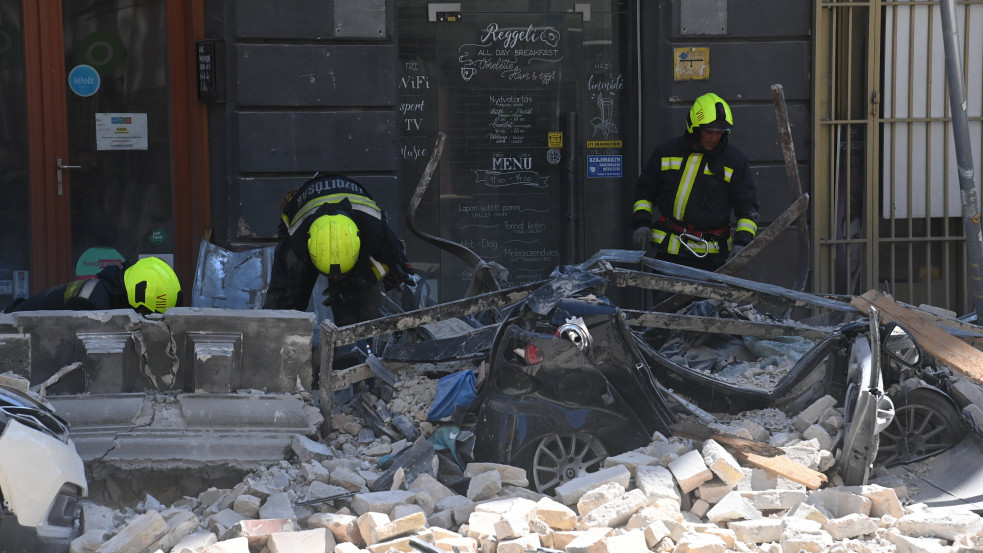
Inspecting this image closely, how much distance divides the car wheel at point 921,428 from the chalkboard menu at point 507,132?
414 centimetres

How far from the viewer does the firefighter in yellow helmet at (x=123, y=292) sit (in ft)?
16.7

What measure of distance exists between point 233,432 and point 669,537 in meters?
1.90

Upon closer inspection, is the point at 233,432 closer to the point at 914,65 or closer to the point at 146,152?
the point at 146,152

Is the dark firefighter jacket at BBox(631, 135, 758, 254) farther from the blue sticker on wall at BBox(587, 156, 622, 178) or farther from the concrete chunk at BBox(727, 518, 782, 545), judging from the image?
the concrete chunk at BBox(727, 518, 782, 545)

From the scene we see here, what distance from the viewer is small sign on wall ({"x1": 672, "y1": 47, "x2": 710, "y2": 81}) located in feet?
26.0

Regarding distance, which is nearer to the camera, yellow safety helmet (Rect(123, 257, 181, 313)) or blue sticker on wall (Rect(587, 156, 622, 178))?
yellow safety helmet (Rect(123, 257, 181, 313))

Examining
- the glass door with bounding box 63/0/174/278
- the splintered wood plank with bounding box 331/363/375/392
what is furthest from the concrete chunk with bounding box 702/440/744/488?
the glass door with bounding box 63/0/174/278

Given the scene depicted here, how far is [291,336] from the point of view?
15.7 ft

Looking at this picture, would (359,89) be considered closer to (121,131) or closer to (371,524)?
(121,131)

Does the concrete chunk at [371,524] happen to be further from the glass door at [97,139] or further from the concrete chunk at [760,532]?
the glass door at [97,139]

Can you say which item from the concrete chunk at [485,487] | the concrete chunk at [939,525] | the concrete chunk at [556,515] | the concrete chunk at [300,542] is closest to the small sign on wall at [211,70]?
the concrete chunk at [485,487]

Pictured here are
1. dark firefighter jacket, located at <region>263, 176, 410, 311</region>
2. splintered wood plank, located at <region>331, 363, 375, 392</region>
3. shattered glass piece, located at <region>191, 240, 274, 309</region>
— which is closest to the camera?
splintered wood plank, located at <region>331, 363, 375, 392</region>

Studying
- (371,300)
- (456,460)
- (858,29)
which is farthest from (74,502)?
(858,29)

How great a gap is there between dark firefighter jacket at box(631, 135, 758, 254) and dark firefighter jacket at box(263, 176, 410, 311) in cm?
192
